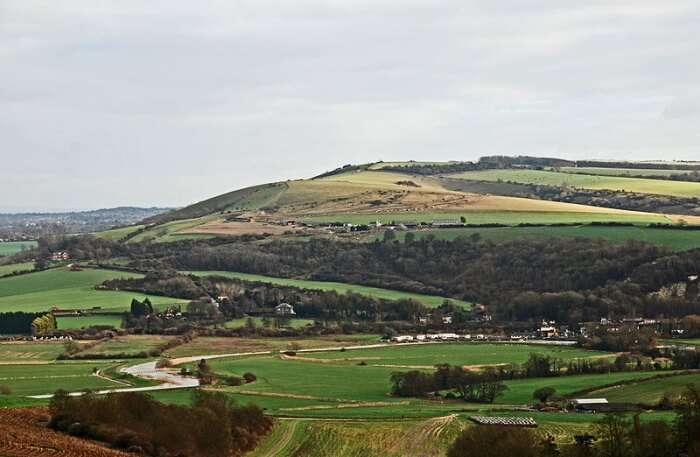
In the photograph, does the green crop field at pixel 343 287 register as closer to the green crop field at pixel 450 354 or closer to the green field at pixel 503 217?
the green crop field at pixel 450 354

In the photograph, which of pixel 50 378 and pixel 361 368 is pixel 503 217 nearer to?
pixel 361 368

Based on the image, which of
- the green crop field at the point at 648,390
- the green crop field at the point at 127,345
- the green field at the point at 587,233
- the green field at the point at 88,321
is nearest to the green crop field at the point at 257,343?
the green crop field at the point at 127,345

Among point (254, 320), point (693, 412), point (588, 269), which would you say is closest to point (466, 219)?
point (588, 269)

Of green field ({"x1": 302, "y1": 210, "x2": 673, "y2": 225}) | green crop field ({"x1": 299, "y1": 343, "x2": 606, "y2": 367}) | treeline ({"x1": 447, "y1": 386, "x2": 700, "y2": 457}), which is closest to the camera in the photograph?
treeline ({"x1": 447, "y1": 386, "x2": 700, "y2": 457})

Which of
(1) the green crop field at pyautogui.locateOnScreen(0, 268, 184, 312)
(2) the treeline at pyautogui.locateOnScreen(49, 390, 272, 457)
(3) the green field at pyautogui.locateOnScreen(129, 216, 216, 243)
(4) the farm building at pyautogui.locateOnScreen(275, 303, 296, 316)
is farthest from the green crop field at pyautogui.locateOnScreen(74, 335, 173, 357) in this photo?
(3) the green field at pyautogui.locateOnScreen(129, 216, 216, 243)

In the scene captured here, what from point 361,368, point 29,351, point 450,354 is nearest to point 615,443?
point 361,368

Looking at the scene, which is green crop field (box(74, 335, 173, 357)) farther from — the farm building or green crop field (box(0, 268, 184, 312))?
the farm building
